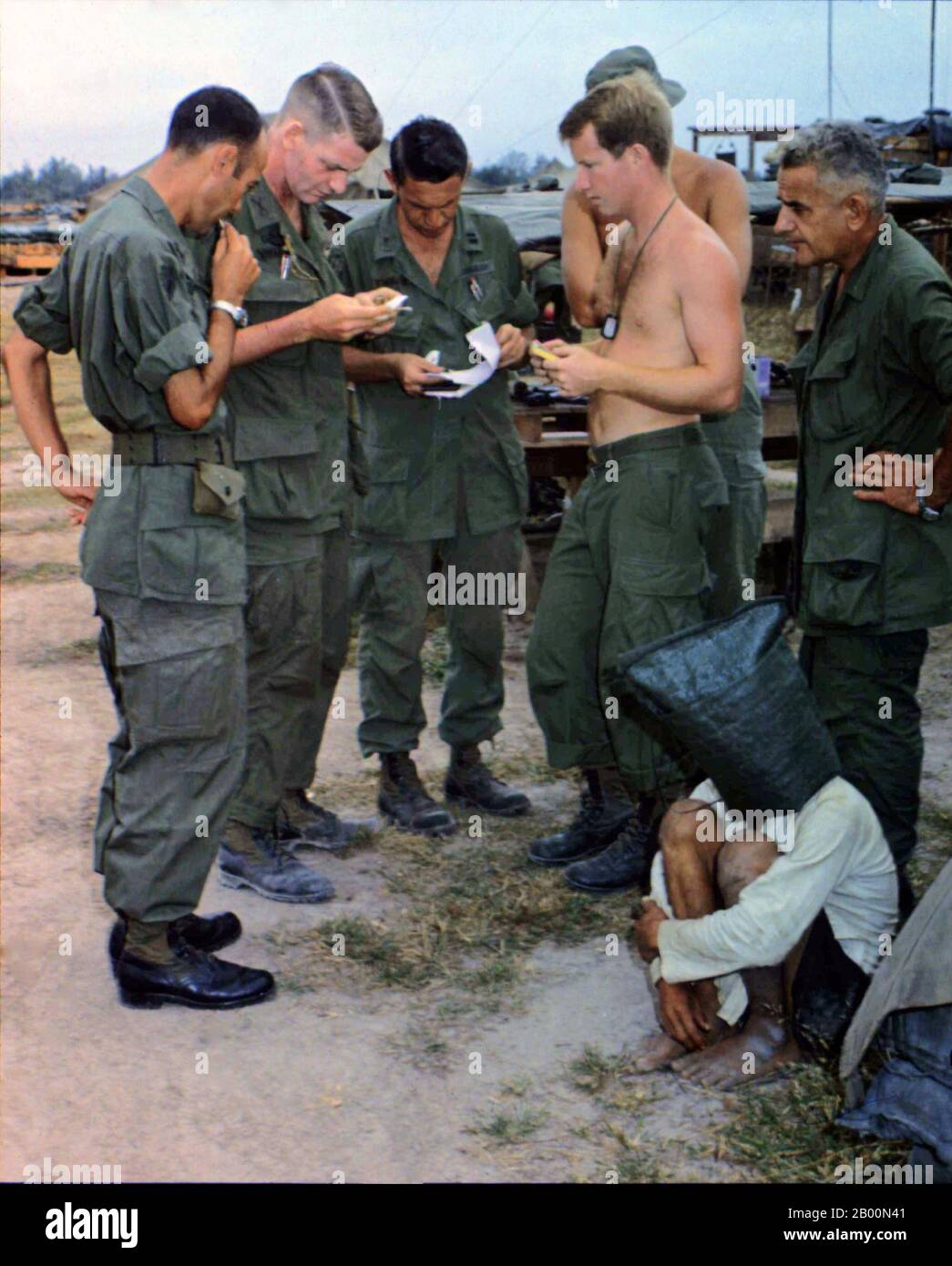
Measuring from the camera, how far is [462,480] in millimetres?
5258

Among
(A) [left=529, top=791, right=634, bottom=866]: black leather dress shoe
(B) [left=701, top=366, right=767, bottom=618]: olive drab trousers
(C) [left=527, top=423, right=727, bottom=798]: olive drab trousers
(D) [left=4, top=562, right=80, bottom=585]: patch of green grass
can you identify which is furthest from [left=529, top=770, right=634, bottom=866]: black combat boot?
(D) [left=4, top=562, right=80, bottom=585]: patch of green grass

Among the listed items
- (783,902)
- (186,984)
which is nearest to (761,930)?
(783,902)

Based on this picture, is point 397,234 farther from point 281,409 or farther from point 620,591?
point 620,591

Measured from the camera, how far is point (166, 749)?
3875 mm

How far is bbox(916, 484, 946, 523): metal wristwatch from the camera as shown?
13.0 feet

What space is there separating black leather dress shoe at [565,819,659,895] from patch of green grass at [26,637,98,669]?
378cm

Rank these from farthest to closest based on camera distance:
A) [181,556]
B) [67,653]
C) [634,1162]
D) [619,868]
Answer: [67,653], [619,868], [181,556], [634,1162]

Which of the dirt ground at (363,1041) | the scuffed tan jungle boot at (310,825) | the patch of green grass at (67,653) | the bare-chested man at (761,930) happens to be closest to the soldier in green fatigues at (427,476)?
the scuffed tan jungle boot at (310,825)

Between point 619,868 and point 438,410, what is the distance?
173cm

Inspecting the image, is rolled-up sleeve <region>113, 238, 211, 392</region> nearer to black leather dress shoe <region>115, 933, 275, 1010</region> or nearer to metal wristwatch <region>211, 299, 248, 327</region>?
metal wristwatch <region>211, 299, 248, 327</region>

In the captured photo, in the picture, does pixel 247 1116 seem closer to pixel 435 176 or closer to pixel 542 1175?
pixel 542 1175

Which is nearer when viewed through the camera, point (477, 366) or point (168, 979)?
point (168, 979)

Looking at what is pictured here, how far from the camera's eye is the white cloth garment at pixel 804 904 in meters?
3.37
